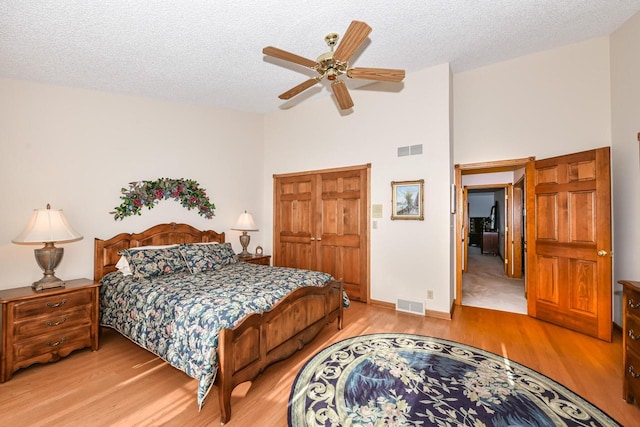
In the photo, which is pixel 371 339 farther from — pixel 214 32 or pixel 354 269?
pixel 214 32

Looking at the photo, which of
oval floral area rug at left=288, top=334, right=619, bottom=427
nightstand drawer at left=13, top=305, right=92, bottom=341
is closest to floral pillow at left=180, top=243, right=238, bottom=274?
nightstand drawer at left=13, top=305, right=92, bottom=341

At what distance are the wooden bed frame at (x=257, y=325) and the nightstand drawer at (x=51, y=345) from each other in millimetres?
797

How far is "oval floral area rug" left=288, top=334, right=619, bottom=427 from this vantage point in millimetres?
1825

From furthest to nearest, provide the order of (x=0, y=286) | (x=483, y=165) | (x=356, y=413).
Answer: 1. (x=483, y=165)
2. (x=0, y=286)
3. (x=356, y=413)

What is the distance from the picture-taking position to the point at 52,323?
2568 millimetres

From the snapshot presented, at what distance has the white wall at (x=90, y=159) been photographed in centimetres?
295

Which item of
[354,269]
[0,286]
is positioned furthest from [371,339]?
[0,286]

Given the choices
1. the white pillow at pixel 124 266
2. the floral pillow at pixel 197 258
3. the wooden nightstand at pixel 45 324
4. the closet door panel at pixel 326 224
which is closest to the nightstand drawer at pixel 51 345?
the wooden nightstand at pixel 45 324

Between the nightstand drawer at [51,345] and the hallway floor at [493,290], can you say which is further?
the hallway floor at [493,290]

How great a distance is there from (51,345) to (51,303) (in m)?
0.38

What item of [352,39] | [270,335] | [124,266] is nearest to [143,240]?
[124,266]

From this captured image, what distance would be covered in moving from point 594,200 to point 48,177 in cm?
618

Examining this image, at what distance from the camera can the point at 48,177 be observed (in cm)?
313

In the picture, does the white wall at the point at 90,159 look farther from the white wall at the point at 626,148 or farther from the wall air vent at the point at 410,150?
the white wall at the point at 626,148
